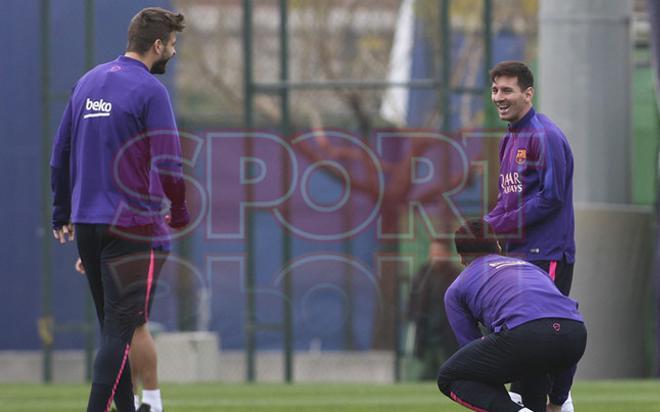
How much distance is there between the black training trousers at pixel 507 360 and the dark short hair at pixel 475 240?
40 cm

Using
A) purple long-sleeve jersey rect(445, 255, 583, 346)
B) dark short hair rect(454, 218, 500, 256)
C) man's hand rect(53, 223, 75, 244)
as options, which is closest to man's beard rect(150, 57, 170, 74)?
man's hand rect(53, 223, 75, 244)

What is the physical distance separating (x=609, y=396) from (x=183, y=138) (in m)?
6.02

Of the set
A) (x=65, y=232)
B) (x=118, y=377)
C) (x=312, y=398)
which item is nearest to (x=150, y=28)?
(x=65, y=232)

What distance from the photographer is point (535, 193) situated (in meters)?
7.20

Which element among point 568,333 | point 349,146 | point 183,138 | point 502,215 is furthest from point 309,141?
point 568,333

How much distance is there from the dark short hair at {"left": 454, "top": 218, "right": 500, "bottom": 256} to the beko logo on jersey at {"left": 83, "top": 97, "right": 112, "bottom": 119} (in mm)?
1612

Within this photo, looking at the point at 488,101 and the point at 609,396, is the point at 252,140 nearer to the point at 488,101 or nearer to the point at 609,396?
the point at 488,101

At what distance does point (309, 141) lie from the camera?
51.8 feet

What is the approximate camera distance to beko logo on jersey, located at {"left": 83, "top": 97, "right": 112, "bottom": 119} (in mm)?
6473

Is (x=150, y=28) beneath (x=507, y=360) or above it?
above

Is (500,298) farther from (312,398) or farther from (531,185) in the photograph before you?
(312,398)

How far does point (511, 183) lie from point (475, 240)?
0.92m

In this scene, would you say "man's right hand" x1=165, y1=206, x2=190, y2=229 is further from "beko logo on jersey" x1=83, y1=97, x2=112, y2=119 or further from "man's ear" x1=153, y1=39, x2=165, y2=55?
"man's ear" x1=153, y1=39, x2=165, y2=55

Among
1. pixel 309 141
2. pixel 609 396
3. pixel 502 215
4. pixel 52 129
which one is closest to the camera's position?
pixel 502 215
